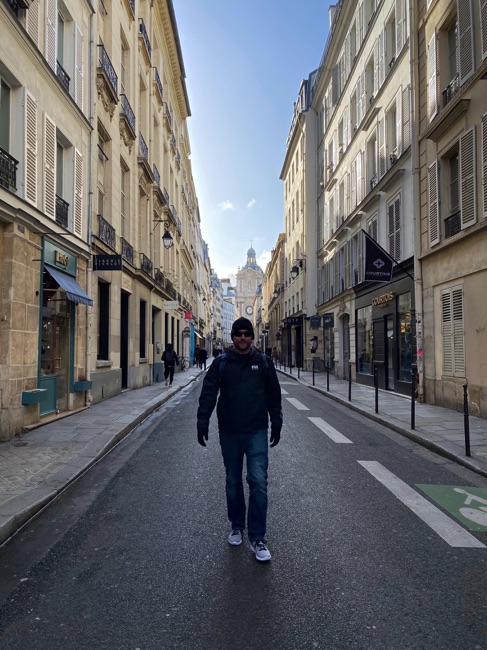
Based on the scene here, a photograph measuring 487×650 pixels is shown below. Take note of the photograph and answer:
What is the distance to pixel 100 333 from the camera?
1450cm

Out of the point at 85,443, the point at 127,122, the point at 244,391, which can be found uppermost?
the point at 127,122

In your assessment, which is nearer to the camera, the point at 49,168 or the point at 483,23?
the point at 49,168

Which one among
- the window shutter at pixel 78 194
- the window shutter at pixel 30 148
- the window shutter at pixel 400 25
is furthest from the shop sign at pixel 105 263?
the window shutter at pixel 400 25

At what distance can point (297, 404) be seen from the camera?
1412 centimetres

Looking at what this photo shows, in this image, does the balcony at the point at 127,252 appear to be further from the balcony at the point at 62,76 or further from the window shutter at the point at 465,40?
the window shutter at the point at 465,40

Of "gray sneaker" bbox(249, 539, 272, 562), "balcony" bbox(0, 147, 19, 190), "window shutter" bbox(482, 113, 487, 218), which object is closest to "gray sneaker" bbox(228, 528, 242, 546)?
"gray sneaker" bbox(249, 539, 272, 562)

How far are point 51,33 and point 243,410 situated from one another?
9833 millimetres

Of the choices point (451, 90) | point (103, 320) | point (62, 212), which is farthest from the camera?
point (103, 320)

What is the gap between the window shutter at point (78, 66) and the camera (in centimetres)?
1152

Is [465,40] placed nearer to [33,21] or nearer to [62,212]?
[33,21]

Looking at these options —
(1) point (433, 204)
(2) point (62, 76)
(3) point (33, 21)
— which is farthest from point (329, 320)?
(3) point (33, 21)

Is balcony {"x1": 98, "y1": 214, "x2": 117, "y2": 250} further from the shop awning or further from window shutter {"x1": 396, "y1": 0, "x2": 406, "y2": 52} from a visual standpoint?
window shutter {"x1": 396, "y1": 0, "x2": 406, "y2": 52}

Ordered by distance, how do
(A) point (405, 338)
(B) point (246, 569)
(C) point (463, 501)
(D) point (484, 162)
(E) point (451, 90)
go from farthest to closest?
(A) point (405, 338) < (E) point (451, 90) < (D) point (484, 162) < (C) point (463, 501) < (B) point (246, 569)

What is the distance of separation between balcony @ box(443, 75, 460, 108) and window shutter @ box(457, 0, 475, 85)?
0.28m
